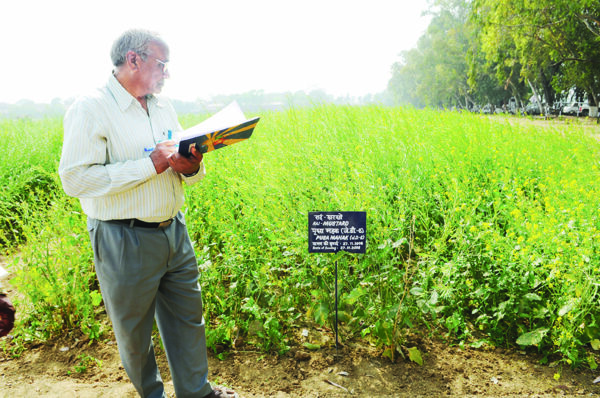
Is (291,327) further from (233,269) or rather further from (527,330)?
(527,330)

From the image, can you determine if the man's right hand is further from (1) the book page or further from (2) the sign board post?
(2) the sign board post

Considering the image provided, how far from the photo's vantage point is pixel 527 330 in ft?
8.14

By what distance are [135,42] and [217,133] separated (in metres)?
0.46

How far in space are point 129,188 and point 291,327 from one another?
142 cm

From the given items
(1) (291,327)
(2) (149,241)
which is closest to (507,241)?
(1) (291,327)

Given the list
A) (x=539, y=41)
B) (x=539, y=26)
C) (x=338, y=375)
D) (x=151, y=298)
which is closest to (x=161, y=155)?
(x=151, y=298)

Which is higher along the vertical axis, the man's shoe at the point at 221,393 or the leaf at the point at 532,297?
the leaf at the point at 532,297

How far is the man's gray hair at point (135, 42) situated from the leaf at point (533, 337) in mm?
2217

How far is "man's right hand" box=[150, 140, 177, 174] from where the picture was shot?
63.4 inches

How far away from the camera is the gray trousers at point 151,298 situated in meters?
1.67

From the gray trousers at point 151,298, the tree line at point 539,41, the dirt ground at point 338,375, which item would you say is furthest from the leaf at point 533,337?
the tree line at point 539,41

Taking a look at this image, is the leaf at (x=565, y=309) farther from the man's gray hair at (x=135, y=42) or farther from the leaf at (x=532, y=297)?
the man's gray hair at (x=135, y=42)

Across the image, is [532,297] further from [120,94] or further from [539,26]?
[539,26]

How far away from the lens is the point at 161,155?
5.32 ft
